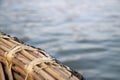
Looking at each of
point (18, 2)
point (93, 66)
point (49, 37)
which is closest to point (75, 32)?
point (49, 37)

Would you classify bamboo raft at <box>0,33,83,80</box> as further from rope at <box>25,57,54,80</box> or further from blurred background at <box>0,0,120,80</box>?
blurred background at <box>0,0,120,80</box>

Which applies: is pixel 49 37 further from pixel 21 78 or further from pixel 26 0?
pixel 26 0

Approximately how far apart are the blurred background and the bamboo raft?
7.67 ft

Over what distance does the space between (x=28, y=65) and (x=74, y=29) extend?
548 cm

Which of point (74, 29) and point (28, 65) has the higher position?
point (74, 29)

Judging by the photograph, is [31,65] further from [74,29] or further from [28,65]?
[74,29]

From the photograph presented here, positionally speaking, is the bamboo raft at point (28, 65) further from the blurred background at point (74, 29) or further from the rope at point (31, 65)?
the blurred background at point (74, 29)

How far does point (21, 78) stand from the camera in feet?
10.3

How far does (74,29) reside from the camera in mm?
8367

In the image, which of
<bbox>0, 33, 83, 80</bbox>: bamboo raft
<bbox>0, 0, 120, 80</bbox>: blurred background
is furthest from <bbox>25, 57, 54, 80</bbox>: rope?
<bbox>0, 0, 120, 80</bbox>: blurred background

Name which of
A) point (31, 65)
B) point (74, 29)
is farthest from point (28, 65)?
point (74, 29)

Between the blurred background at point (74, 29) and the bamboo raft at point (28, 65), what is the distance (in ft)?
7.67

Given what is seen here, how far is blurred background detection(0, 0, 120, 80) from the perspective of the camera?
5974 millimetres

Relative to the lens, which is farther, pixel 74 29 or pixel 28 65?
pixel 74 29
